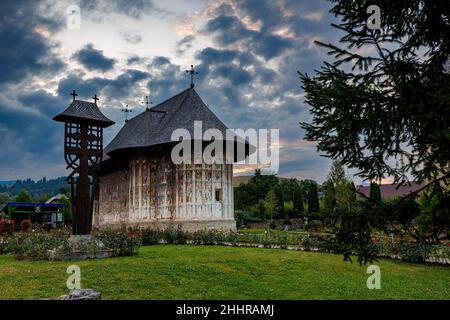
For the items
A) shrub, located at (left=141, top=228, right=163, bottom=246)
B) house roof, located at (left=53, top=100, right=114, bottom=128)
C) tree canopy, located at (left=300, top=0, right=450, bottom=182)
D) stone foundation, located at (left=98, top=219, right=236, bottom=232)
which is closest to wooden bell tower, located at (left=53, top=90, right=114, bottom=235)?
house roof, located at (left=53, top=100, right=114, bottom=128)

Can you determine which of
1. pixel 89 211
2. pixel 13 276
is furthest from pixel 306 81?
pixel 89 211

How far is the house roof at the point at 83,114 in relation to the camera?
1483cm

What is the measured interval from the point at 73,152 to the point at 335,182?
22443 millimetres

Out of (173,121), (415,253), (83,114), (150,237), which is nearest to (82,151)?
(83,114)

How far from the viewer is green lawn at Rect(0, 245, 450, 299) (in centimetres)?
823

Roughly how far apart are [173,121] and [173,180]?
373 centimetres

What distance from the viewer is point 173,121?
2414 centimetres

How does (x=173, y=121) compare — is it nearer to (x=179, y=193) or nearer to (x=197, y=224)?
(x=179, y=193)

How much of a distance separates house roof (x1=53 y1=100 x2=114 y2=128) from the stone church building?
7047 mm

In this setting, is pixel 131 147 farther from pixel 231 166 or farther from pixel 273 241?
pixel 273 241

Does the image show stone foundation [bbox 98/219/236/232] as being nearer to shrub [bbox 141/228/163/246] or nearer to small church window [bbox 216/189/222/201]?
small church window [bbox 216/189/222/201]

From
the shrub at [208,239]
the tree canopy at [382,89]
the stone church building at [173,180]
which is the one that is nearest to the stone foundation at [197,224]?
the stone church building at [173,180]

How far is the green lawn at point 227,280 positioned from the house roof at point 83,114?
18.1 feet

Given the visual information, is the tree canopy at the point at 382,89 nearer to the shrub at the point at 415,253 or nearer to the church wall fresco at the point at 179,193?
the shrub at the point at 415,253
